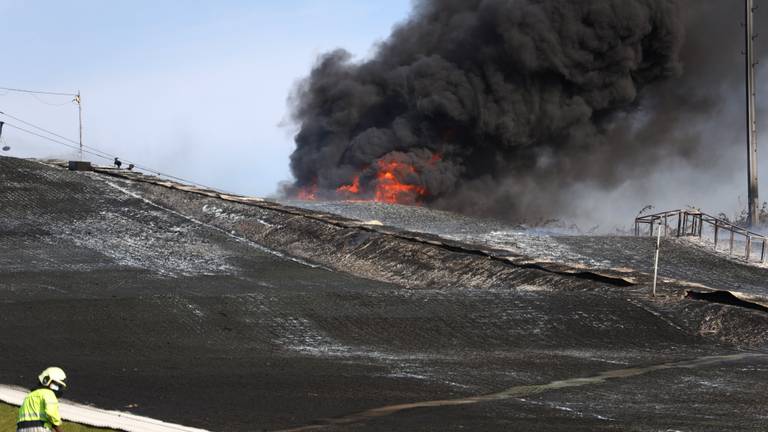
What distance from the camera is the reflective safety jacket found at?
1038 cm

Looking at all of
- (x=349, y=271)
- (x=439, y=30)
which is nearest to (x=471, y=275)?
(x=349, y=271)

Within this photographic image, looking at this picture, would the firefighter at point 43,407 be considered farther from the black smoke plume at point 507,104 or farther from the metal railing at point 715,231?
the black smoke plume at point 507,104

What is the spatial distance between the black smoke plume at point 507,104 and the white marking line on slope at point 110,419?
119ft

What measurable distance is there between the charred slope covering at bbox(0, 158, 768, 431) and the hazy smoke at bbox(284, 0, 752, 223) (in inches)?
710

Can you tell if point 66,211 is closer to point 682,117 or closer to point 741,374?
point 741,374

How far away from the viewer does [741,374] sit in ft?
58.9

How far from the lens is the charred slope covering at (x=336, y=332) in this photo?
14898mm

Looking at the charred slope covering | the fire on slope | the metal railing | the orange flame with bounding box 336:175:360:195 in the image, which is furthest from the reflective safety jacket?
the orange flame with bounding box 336:175:360:195

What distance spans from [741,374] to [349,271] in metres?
13.1

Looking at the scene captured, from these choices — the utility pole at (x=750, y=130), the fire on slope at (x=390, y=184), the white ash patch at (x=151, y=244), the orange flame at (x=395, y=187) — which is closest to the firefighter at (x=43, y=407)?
the white ash patch at (x=151, y=244)

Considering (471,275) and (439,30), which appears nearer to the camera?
(471,275)

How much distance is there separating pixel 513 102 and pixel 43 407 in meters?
42.0

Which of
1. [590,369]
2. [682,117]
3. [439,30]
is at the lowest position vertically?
[590,369]

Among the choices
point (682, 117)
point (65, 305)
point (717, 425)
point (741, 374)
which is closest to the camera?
point (717, 425)
